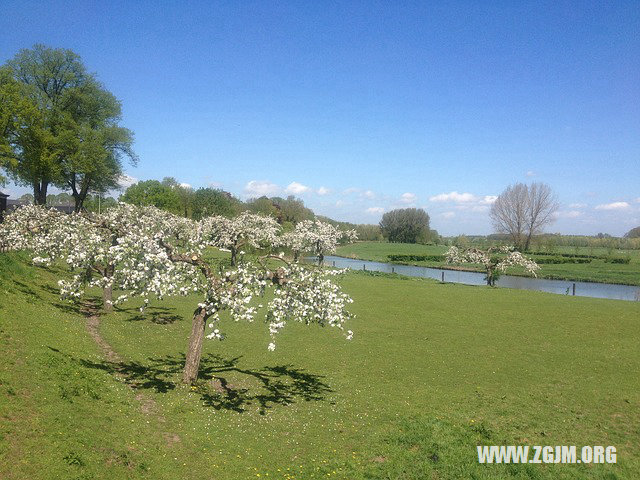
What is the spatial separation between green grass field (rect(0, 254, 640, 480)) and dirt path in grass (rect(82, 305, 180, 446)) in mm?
88

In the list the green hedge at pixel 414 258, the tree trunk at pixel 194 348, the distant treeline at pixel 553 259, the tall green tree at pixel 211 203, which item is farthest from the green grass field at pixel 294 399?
the distant treeline at pixel 553 259

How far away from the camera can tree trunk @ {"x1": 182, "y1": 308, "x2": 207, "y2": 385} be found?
607 inches

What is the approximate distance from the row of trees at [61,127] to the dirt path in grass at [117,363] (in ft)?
99.0

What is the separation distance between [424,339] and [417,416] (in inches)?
448

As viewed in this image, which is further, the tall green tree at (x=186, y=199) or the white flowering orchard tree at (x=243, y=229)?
the tall green tree at (x=186, y=199)

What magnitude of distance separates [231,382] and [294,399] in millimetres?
2899

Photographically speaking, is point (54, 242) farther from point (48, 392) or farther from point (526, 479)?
point (526, 479)

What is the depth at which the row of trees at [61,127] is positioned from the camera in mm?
47062

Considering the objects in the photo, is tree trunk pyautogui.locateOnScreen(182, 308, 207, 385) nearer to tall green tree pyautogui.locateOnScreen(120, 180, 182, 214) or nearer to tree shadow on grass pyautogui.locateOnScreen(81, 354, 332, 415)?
tree shadow on grass pyautogui.locateOnScreen(81, 354, 332, 415)

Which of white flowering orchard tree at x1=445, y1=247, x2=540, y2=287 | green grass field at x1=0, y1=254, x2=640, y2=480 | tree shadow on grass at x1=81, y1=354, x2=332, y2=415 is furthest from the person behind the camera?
white flowering orchard tree at x1=445, y1=247, x2=540, y2=287

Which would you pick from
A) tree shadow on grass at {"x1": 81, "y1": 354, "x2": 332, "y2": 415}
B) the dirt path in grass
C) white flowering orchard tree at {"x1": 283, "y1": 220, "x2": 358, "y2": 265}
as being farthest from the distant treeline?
tree shadow on grass at {"x1": 81, "y1": 354, "x2": 332, "y2": 415}

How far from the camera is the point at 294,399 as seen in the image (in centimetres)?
1580

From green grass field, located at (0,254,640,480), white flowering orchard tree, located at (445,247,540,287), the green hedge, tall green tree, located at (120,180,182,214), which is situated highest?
tall green tree, located at (120,180,182,214)

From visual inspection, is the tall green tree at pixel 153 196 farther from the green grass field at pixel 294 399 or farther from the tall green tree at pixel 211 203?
the green grass field at pixel 294 399
